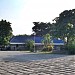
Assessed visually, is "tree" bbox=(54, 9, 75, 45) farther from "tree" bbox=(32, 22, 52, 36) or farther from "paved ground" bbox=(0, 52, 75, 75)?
"tree" bbox=(32, 22, 52, 36)

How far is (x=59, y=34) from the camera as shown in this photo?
4256 cm

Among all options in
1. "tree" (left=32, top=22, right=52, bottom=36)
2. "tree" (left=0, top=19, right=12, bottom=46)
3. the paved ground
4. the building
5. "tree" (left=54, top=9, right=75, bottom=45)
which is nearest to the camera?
the paved ground

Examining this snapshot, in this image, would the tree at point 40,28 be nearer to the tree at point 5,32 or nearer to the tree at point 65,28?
the tree at point 5,32

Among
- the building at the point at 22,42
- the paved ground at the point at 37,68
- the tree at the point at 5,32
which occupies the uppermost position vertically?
the tree at the point at 5,32

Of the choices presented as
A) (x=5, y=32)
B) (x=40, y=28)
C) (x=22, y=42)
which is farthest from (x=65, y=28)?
(x=40, y=28)

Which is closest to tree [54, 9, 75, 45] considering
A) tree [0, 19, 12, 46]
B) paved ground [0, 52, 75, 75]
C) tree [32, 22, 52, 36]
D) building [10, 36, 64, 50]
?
tree [0, 19, 12, 46]

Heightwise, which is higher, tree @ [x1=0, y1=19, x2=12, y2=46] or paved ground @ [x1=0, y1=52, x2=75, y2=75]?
tree @ [x1=0, y1=19, x2=12, y2=46]

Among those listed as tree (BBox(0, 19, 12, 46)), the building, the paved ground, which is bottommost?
the paved ground

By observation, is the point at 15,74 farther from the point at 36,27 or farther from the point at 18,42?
the point at 36,27

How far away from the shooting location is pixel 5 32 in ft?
230

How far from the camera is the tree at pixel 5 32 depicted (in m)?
68.1

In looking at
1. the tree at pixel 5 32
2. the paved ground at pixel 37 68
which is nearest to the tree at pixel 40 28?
the tree at pixel 5 32

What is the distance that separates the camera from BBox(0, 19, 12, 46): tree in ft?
224

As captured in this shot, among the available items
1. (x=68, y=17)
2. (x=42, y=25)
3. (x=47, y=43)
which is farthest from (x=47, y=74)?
(x=42, y=25)
